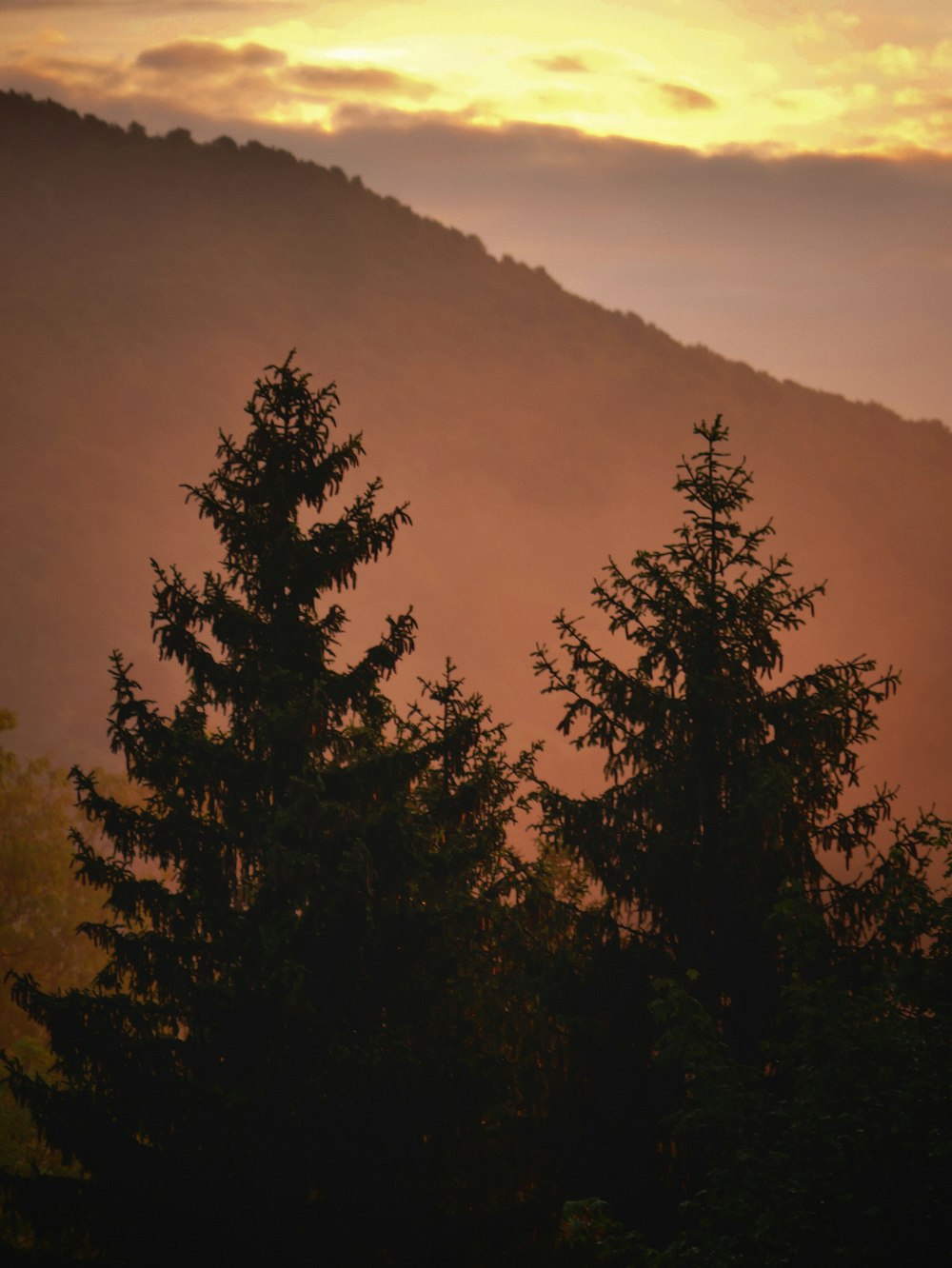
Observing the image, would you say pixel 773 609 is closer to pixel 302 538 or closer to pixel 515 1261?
pixel 302 538

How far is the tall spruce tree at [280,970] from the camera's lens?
10.8 m

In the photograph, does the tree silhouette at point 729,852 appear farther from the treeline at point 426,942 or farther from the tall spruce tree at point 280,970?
the tall spruce tree at point 280,970

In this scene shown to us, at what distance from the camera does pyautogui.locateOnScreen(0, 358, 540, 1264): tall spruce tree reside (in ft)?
35.3

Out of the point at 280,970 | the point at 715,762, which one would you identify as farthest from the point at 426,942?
the point at 715,762

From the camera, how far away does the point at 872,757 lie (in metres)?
190

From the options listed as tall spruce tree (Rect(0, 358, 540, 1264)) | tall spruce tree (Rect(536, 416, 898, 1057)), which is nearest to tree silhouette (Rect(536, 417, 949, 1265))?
tall spruce tree (Rect(536, 416, 898, 1057))

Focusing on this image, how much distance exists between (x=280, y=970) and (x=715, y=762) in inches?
166

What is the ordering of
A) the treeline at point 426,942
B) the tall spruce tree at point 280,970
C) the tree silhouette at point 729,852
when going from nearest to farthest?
the tree silhouette at point 729,852 → the treeline at point 426,942 → the tall spruce tree at point 280,970

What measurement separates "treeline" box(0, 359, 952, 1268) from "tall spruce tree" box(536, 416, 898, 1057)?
29mm

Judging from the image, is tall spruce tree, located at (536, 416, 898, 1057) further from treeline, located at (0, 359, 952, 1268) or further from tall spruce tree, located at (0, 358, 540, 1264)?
tall spruce tree, located at (0, 358, 540, 1264)

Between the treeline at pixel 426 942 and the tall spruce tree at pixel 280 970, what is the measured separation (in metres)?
0.03

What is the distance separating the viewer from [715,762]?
445 inches

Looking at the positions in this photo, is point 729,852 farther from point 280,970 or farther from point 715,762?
point 280,970

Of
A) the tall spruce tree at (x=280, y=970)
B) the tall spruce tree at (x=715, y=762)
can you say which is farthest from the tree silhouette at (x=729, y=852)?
the tall spruce tree at (x=280, y=970)
